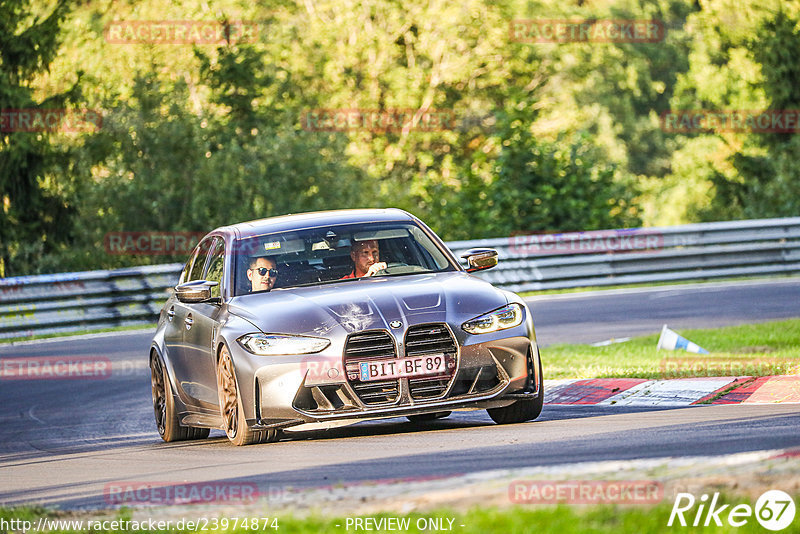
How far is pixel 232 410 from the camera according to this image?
943cm

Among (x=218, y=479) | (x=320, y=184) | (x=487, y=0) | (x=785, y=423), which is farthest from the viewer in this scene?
(x=487, y=0)

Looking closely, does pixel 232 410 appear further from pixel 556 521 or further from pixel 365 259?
pixel 556 521

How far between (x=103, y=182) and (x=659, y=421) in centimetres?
2295

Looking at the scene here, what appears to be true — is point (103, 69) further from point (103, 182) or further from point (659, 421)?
point (659, 421)

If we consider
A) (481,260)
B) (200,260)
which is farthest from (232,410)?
(200,260)

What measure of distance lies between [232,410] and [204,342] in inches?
29.8

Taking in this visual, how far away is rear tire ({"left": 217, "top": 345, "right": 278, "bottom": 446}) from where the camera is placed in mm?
9227

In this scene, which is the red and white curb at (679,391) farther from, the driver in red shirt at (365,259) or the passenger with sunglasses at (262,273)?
the passenger with sunglasses at (262,273)

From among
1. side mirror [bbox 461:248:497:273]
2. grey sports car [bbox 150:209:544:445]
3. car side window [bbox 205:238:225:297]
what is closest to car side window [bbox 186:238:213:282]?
car side window [bbox 205:238:225:297]

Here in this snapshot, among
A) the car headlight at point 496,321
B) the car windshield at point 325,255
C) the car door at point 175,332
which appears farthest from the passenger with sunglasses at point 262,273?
the car headlight at point 496,321

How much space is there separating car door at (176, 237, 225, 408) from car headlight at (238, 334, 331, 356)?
663 mm

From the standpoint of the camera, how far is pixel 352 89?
44.8 metres

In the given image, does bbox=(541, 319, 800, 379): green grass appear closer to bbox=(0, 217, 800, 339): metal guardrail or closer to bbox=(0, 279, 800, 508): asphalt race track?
bbox=(0, 279, 800, 508): asphalt race track

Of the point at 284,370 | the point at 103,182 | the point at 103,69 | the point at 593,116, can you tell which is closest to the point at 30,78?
the point at 103,182
